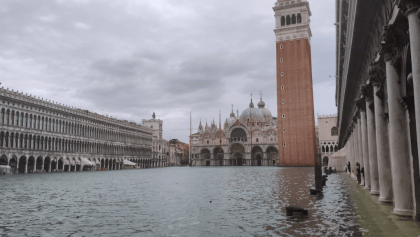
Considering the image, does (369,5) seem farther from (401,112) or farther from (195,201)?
(195,201)

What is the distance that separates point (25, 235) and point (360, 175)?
60.7ft

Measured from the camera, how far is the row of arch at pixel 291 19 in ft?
241

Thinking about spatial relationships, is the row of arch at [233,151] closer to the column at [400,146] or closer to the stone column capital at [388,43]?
the column at [400,146]

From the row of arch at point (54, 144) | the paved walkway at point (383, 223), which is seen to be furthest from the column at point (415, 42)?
the row of arch at point (54, 144)

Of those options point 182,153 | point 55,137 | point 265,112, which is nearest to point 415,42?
point 55,137

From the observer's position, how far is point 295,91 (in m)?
70.2

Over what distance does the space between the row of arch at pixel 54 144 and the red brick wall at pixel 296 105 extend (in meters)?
35.5

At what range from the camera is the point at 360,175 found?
21.1 meters

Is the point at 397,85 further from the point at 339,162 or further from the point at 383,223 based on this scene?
the point at 339,162

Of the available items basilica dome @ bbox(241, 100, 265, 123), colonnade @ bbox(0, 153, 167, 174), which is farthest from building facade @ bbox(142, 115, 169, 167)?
basilica dome @ bbox(241, 100, 265, 123)

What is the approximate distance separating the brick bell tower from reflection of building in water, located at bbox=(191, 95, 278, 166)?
23597 millimetres

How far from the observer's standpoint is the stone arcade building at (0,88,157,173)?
48062mm

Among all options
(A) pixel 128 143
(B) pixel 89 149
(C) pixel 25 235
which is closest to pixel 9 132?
(B) pixel 89 149

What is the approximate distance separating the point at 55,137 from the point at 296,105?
44.0 metres
